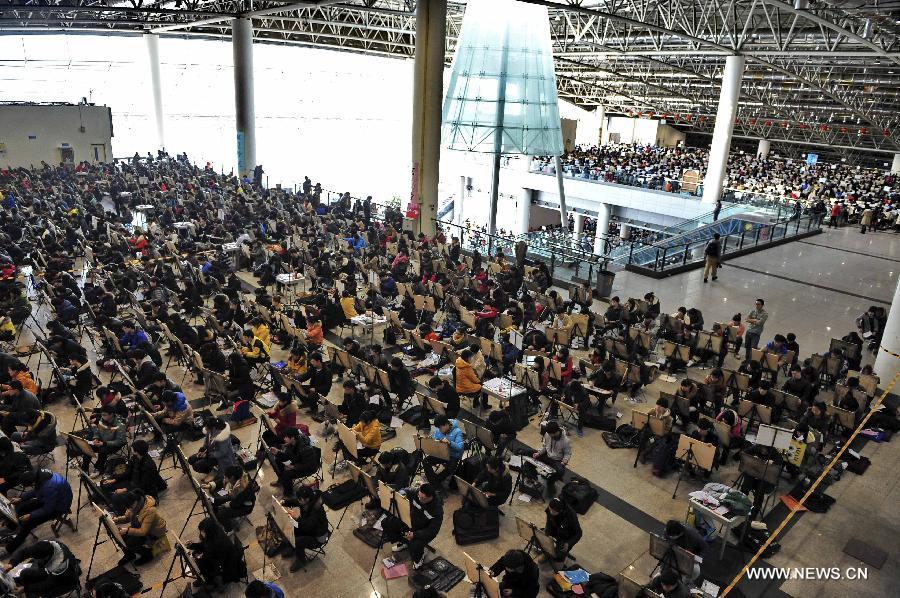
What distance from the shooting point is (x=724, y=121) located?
29.7 metres

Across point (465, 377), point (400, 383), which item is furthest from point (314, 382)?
point (465, 377)

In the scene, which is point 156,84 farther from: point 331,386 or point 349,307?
point 331,386

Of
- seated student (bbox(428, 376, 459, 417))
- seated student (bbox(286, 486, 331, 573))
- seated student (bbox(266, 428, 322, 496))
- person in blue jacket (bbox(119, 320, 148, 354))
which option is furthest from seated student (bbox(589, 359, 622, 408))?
person in blue jacket (bbox(119, 320, 148, 354))

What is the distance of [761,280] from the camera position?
2145 cm

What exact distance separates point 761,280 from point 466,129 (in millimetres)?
12311

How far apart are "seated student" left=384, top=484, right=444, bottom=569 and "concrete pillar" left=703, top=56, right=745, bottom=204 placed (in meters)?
→ 27.3

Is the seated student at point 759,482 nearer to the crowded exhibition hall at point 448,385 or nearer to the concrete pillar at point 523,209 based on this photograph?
the crowded exhibition hall at point 448,385

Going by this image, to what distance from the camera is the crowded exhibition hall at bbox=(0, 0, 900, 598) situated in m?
7.49

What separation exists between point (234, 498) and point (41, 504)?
2.41 metres

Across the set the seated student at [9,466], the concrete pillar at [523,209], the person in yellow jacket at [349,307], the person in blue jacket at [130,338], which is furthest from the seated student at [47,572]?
the concrete pillar at [523,209]

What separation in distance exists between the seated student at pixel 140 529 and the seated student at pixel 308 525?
1.71 meters

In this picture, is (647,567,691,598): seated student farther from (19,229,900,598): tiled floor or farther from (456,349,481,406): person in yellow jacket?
(456,349,481,406): person in yellow jacket

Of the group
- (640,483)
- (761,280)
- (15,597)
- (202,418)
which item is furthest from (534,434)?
(761,280)

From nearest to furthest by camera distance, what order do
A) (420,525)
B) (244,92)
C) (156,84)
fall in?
(420,525) → (244,92) → (156,84)
